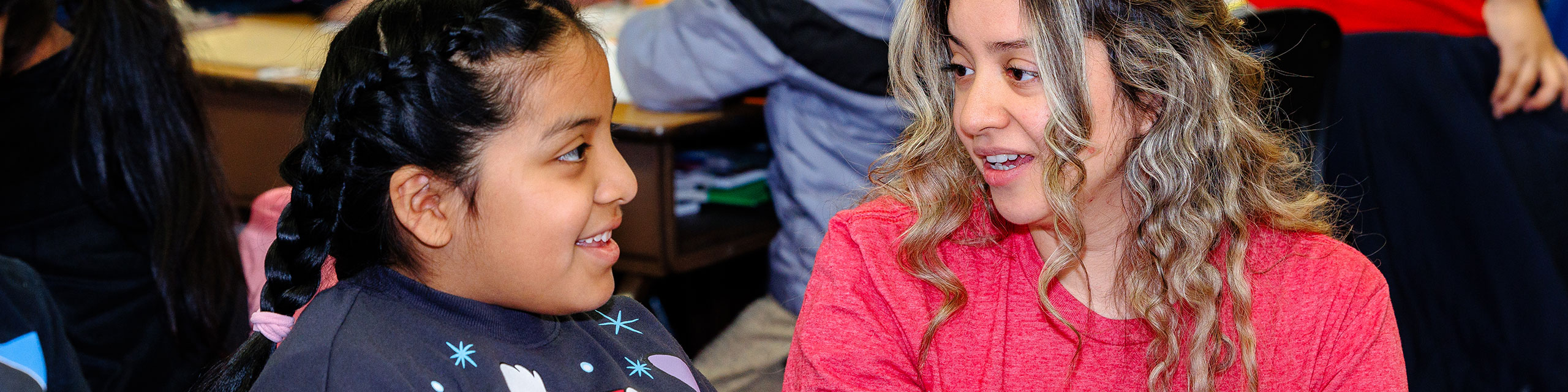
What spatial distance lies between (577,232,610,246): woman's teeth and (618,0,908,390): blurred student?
846 millimetres

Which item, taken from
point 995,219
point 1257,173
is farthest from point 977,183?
point 1257,173

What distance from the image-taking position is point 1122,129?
105 centimetres

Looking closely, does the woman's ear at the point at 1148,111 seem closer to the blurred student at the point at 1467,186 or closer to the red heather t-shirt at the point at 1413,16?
the blurred student at the point at 1467,186

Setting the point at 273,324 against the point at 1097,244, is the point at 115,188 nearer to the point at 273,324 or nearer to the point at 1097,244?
the point at 273,324

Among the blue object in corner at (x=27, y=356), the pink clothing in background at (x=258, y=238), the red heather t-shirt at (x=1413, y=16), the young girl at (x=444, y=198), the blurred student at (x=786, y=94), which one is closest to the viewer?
the young girl at (x=444, y=198)

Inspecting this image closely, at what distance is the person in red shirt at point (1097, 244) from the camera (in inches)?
39.6

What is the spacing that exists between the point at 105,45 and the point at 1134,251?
1297mm

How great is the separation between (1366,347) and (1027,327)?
A: 29 cm

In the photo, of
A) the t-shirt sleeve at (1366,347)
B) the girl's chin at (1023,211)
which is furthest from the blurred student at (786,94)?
the t-shirt sleeve at (1366,347)

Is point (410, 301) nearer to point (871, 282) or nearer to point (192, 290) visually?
point (871, 282)

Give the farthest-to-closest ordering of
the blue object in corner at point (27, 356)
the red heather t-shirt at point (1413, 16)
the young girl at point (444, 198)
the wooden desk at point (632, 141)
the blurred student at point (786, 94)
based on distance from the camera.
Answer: the red heather t-shirt at point (1413, 16)
the wooden desk at point (632, 141)
the blurred student at point (786, 94)
the blue object in corner at point (27, 356)
the young girl at point (444, 198)

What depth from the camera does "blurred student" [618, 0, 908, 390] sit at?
1743 mm

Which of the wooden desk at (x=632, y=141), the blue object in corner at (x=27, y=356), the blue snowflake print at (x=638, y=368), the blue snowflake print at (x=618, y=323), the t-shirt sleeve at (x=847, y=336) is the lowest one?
the wooden desk at (x=632, y=141)

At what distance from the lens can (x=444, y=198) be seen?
33.4 inches
